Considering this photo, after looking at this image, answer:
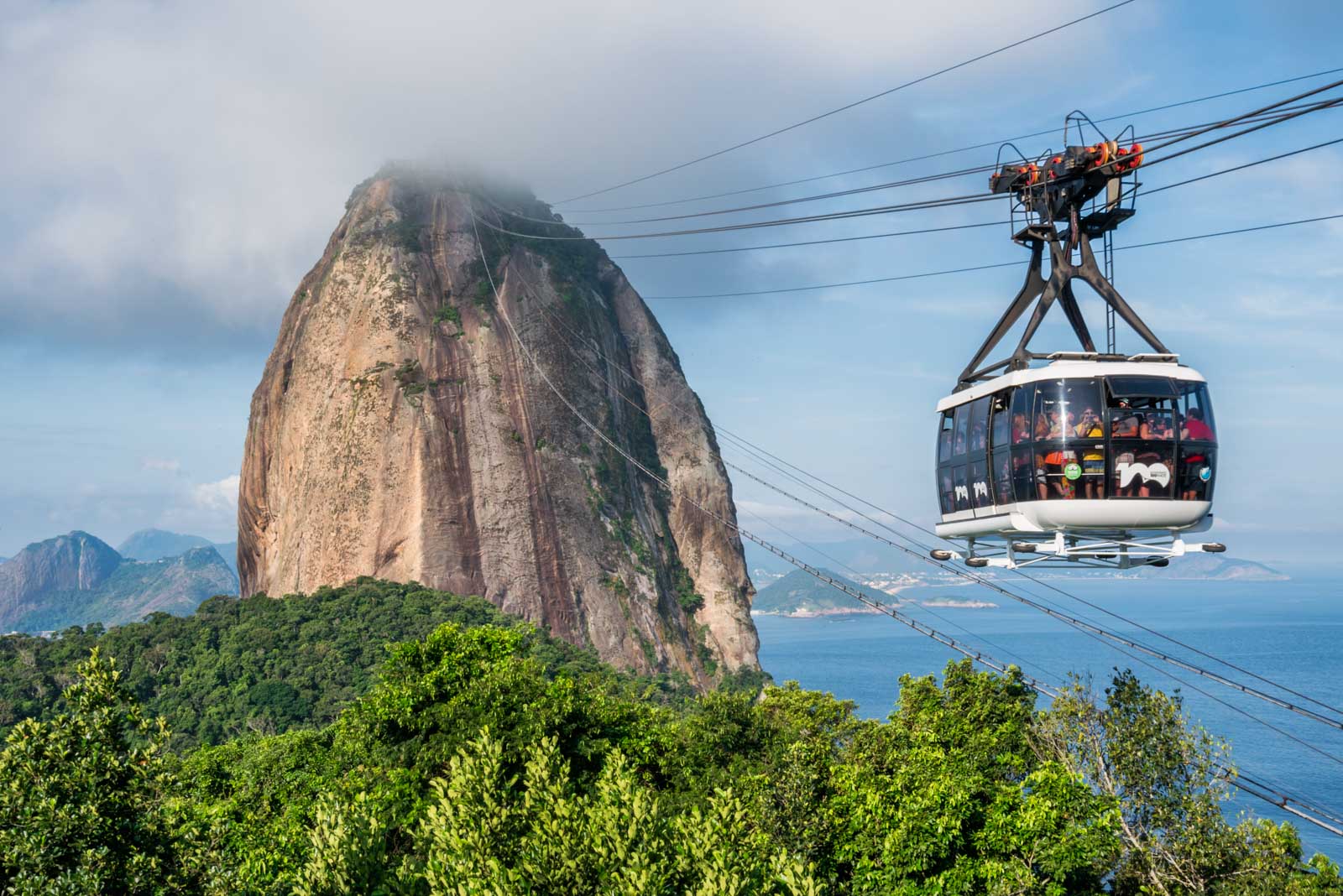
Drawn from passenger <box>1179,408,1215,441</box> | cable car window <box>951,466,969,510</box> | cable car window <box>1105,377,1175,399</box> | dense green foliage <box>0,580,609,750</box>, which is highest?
cable car window <box>1105,377,1175,399</box>

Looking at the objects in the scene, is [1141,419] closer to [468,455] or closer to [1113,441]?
[1113,441]

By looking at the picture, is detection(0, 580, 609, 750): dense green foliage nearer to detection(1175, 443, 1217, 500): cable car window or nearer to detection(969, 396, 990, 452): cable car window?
detection(969, 396, 990, 452): cable car window

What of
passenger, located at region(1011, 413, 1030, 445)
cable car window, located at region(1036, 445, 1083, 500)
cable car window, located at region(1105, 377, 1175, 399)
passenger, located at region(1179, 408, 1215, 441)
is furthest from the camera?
passenger, located at region(1011, 413, 1030, 445)

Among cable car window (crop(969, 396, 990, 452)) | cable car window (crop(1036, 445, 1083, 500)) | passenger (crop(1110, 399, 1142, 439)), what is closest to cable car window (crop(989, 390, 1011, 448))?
cable car window (crop(969, 396, 990, 452))

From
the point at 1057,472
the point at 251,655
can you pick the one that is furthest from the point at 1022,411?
the point at 251,655

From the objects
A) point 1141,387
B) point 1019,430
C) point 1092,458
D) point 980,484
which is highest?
point 1141,387
